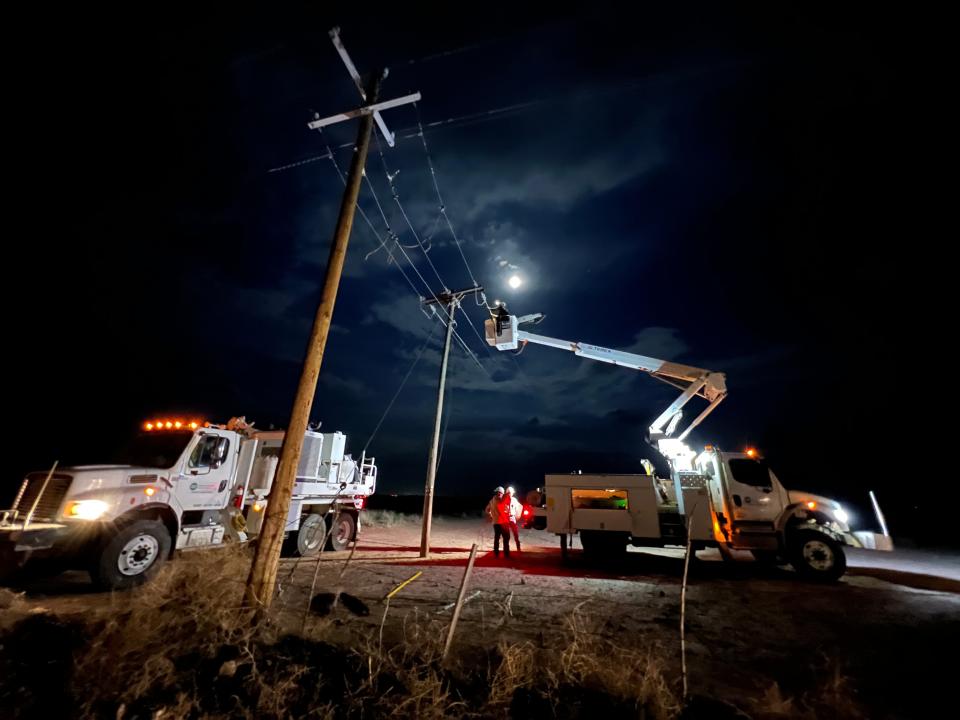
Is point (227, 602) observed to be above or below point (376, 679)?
above

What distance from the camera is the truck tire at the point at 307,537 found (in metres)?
11.0

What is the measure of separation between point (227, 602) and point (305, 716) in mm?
2082

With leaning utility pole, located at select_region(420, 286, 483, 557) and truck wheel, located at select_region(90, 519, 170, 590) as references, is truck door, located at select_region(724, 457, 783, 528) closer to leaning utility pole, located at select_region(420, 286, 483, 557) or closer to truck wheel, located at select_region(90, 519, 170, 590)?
leaning utility pole, located at select_region(420, 286, 483, 557)

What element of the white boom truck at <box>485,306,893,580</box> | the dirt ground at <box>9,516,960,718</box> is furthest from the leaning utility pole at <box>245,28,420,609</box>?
the white boom truck at <box>485,306,893,580</box>

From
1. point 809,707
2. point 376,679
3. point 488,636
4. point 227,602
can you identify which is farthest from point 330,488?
point 809,707

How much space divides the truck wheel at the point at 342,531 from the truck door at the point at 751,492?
36.1 feet

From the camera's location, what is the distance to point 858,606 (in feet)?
23.3

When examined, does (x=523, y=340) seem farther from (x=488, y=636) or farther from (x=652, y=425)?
(x=488, y=636)

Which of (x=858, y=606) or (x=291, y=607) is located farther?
(x=858, y=606)

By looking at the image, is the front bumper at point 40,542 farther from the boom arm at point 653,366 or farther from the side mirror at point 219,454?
the boom arm at point 653,366

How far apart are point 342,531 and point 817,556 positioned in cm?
1300

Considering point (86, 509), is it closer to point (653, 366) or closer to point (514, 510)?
point (514, 510)

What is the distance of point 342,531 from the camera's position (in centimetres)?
1288

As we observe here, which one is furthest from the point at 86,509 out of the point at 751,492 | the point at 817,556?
the point at 817,556
